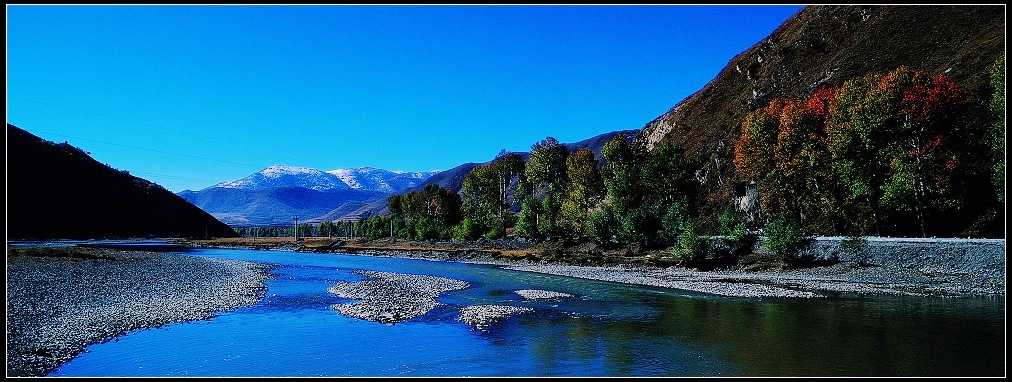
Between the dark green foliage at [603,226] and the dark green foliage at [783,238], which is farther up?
the dark green foliage at [603,226]

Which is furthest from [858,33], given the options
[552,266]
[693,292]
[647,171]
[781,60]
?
[693,292]

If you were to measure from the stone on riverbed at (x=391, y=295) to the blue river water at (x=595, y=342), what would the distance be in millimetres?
1097

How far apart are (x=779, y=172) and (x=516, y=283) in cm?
3816

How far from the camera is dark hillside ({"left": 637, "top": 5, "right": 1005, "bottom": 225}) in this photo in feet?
279

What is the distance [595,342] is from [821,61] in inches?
4280

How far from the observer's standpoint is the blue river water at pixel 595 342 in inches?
759

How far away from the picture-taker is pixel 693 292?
132 ft

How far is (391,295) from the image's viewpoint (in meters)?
38.7

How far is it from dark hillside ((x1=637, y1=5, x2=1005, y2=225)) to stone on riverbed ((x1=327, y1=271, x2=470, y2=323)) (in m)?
57.6

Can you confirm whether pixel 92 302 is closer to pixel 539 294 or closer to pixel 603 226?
pixel 539 294

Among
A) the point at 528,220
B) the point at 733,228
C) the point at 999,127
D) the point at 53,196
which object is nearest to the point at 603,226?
the point at 528,220

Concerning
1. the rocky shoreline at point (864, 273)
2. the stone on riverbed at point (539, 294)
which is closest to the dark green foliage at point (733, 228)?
the rocky shoreline at point (864, 273)

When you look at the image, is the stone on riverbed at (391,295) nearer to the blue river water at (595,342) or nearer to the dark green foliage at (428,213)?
the blue river water at (595,342)

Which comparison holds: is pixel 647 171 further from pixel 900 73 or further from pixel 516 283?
pixel 516 283
